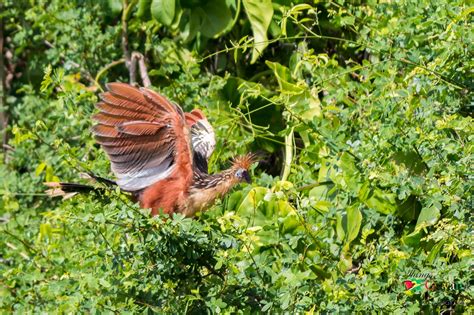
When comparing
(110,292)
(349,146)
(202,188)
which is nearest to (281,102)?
(349,146)

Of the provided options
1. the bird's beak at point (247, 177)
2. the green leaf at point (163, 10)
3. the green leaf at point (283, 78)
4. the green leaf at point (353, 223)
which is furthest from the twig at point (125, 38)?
the green leaf at point (353, 223)

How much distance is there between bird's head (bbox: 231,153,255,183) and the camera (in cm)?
410

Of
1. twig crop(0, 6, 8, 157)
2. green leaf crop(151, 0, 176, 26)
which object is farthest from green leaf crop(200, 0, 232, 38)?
twig crop(0, 6, 8, 157)

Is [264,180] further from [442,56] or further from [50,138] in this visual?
[50,138]

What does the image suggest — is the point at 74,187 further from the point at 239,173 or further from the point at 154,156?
the point at 239,173

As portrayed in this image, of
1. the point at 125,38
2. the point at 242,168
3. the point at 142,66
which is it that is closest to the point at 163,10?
the point at 142,66

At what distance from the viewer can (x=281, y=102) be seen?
378cm

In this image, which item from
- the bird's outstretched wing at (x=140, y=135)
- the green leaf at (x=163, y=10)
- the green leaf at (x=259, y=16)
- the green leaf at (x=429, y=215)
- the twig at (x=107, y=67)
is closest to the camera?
the green leaf at (x=429, y=215)

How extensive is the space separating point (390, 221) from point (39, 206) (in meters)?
2.44

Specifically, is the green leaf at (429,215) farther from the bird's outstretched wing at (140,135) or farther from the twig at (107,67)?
the twig at (107,67)

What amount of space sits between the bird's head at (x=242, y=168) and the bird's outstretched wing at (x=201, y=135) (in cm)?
29

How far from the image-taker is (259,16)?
4.88 m

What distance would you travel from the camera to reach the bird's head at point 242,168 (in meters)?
4.10

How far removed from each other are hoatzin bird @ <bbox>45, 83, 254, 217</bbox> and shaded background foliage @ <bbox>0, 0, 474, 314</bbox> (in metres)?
0.10
